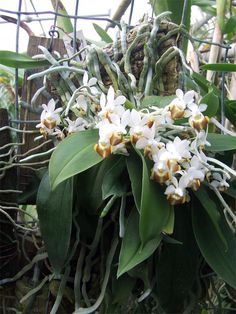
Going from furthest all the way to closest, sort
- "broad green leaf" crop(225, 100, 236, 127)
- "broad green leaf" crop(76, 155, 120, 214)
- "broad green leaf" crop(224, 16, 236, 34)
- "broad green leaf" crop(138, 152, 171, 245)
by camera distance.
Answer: "broad green leaf" crop(224, 16, 236, 34)
"broad green leaf" crop(225, 100, 236, 127)
"broad green leaf" crop(76, 155, 120, 214)
"broad green leaf" crop(138, 152, 171, 245)

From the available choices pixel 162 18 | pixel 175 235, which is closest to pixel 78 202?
pixel 175 235

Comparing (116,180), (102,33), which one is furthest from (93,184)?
(102,33)

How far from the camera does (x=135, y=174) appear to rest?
0.64 metres

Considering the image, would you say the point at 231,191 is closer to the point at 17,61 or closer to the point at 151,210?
the point at 151,210

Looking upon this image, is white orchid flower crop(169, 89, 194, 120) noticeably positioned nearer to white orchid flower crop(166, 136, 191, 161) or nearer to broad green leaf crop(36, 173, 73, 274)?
white orchid flower crop(166, 136, 191, 161)

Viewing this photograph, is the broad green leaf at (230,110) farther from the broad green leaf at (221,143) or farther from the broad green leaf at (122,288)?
the broad green leaf at (122,288)

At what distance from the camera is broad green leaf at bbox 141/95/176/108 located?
0.72m

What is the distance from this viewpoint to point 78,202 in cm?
73

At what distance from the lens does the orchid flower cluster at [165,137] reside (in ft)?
2.02

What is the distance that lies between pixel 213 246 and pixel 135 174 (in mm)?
161

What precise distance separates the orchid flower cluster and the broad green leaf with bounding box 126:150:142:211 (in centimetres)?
1

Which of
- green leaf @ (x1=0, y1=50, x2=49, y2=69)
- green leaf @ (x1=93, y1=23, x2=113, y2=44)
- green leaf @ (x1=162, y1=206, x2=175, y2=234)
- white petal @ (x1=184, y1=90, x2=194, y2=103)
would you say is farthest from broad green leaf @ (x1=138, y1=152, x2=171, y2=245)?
green leaf @ (x1=93, y1=23, x2=113, y2=44)

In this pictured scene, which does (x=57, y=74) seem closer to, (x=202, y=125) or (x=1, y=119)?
(x=1, y=119)

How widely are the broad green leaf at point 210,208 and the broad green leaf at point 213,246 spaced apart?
1 cm
